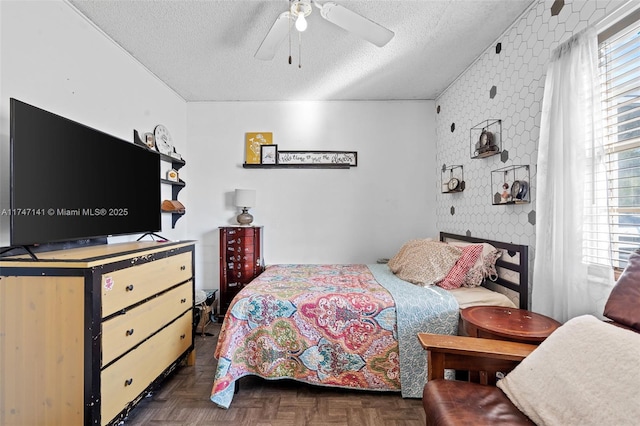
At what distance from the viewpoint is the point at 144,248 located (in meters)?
1.70

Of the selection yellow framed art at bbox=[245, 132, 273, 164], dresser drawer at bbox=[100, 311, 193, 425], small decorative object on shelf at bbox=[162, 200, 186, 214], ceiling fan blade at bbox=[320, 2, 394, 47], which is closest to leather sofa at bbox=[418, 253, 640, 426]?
dresser drawer at bbox=[100, 311, 193, 425]

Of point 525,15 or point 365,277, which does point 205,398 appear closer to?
point 365,277

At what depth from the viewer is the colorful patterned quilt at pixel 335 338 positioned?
1.79 metres

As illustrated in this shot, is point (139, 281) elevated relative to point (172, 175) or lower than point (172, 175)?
lower

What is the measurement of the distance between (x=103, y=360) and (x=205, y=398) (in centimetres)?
78

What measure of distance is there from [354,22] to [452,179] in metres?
1.80

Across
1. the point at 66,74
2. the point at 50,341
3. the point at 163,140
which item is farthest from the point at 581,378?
the point at 163,140

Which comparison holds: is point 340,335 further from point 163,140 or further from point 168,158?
point 163,140

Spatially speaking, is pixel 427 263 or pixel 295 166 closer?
pixel 427 263

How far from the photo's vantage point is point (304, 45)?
225cm

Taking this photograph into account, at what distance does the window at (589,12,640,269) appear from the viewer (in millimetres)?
1256

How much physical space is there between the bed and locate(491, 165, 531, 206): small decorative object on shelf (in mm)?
343

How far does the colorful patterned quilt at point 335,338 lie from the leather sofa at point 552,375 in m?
0.53

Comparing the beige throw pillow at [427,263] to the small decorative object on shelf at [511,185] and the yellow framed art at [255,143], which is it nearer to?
the small decorative object on shelf at [511,185]
